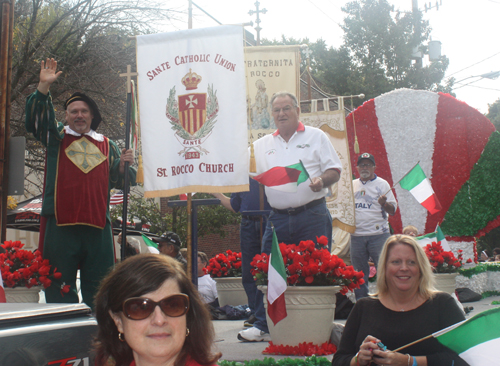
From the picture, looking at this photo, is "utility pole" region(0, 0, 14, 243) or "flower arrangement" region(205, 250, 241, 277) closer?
"utility pole" region(0, 0, 14, 243)

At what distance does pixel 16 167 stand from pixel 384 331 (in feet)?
14.3

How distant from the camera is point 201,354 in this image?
6.34ft

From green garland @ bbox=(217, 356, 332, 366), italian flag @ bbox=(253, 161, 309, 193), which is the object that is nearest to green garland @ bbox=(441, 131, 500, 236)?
italian flag @ bbox=(253, 161, 309, 193)

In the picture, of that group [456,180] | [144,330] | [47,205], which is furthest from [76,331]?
[456,180]

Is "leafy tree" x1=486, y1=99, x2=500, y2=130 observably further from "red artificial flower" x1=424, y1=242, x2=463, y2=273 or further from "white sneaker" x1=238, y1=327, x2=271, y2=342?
"white sneaker" x1=238, y1=327, x2=271, y2=342

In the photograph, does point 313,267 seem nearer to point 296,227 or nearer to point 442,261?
point 296,227

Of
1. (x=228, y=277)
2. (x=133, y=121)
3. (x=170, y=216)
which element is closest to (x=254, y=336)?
(x=133, y=121)

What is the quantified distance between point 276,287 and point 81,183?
1.58m

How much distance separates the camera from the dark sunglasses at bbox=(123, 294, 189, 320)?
183cm

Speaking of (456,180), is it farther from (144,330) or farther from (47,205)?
(144,330)

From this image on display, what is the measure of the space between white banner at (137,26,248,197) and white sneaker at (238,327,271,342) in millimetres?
1208

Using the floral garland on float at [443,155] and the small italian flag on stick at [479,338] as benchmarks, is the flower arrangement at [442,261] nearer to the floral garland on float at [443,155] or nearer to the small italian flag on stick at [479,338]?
the floral garland on float at [443,155]

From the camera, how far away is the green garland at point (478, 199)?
1058 centimetres

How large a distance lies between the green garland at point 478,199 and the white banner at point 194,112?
285 inches
